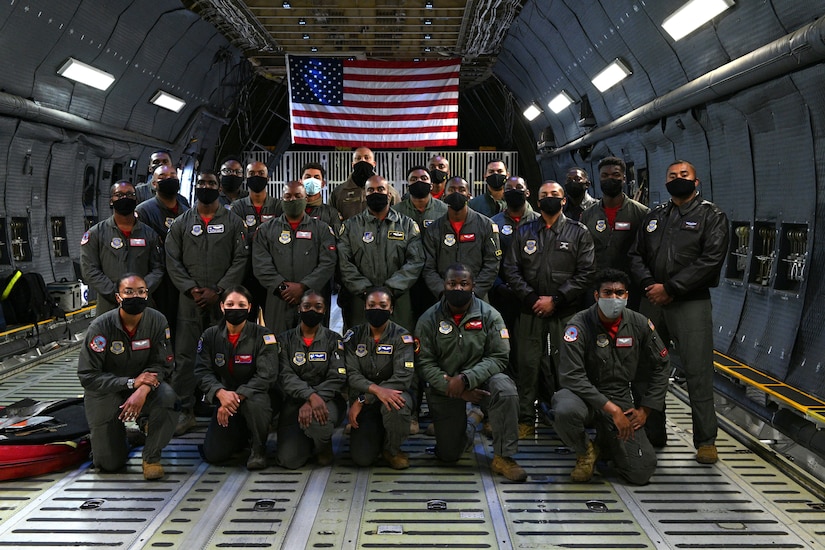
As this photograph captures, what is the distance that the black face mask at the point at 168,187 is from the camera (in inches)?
255

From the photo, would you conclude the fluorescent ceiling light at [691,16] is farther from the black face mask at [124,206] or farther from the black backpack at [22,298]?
the black backpack at [22,298]

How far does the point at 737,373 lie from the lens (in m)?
6.44

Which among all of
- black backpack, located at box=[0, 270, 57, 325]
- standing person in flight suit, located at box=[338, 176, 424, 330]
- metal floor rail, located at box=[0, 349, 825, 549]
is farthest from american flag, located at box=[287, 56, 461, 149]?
metal floor rail, located at box=[0, 349, 825, 549]

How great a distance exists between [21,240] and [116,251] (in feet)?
13.0

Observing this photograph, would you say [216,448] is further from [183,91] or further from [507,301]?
[183,91]

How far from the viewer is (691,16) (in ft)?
21.9

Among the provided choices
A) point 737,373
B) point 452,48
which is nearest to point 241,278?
point 737,373

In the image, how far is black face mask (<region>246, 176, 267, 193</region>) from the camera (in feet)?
21.2

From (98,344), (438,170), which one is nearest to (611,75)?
(438,170)

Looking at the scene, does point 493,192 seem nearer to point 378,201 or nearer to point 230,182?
point 378,201

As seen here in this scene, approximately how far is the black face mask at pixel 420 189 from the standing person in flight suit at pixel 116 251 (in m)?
2.24

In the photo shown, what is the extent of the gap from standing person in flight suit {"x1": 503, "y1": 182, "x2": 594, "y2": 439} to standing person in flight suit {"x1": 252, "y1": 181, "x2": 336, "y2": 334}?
1.53 meters

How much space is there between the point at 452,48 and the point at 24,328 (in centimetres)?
802

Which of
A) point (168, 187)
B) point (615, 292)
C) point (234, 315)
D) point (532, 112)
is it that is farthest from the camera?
point (532, 112)
